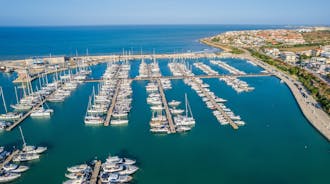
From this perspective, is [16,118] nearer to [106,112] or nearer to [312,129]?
[106,112]

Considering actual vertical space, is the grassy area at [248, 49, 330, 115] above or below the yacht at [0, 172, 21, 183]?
above

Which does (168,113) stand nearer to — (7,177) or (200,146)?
(200,146)

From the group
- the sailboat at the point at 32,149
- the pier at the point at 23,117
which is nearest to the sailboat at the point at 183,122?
the sailboat at the point at 32,149

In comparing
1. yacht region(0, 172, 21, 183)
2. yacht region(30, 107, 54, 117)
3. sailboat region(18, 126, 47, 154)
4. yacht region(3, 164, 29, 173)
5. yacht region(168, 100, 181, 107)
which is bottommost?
yacht region(0, 172, 21, 183)

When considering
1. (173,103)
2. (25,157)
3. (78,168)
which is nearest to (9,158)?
(25,157)

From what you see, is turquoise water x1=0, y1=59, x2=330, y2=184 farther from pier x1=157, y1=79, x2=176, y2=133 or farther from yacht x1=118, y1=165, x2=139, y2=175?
pier x1=157, y1=79, x2=176, y2=133

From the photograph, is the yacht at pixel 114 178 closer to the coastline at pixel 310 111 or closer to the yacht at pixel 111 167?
the yacht at pixel 111 167

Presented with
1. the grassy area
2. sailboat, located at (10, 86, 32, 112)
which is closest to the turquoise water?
the grassy area

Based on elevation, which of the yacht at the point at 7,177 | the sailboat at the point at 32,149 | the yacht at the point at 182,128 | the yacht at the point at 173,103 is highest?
the yacht at the point at 173,103
